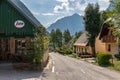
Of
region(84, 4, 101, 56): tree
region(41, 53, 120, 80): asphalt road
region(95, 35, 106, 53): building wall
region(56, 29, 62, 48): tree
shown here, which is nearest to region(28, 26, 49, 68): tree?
region(41, 53, 120, 80): asphalt road

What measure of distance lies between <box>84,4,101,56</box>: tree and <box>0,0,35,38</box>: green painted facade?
1412 inches

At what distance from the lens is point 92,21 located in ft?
216

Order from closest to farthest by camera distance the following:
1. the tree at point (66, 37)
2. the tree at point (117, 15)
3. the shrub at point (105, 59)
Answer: the tree at point (117, 15) → the shrub at point (105, 59) → the tree at point (66, 37)

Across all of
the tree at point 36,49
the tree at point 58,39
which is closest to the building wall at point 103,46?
the tree at point 36,49

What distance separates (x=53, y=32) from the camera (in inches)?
5891

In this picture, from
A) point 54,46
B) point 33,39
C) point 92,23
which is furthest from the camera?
point 54,46

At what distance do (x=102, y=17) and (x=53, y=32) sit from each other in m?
82.6

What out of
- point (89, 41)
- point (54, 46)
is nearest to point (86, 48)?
point (89, 41)

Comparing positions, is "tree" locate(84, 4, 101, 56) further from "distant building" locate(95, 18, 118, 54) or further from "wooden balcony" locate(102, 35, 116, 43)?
"wooden balcony" locate(102, 35, 116, 43)

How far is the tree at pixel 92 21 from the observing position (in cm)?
6581

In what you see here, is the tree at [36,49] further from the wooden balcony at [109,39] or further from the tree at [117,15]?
the wooden balcony at [109,39]

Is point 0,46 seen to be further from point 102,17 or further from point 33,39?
point 102,17

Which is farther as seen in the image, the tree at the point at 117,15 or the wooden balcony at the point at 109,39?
the wooden balcony at the point at 109,39

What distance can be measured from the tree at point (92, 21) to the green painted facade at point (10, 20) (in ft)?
118
